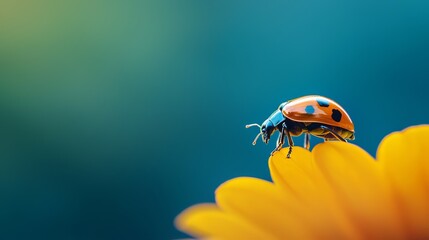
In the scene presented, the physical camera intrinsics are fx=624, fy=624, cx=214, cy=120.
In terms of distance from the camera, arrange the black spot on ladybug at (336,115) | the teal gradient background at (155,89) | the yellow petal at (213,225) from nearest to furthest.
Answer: the yellow petal at (213,225)
the black spot on ladybug at (336,115)
the teal gradient background at (155,89)

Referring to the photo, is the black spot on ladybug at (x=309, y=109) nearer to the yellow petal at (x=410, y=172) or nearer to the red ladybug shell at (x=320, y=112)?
the red ladybug shell at (x=320, y=112)

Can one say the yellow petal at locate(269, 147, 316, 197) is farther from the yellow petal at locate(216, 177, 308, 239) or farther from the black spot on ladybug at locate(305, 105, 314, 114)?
the black spot on ladybug at locate(305, 105, 314, 114)

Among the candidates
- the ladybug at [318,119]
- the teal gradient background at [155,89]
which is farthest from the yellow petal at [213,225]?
the teal gradient background at [155,89]

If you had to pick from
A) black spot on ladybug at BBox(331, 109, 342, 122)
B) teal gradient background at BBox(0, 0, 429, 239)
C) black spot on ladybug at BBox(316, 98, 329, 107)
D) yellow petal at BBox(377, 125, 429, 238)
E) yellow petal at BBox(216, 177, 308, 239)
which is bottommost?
yellow petal at BBox(216, 177, 308, 239)

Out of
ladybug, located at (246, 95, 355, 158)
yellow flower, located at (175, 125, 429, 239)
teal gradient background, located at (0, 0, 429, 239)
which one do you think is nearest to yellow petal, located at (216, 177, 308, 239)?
yellow flower, located at (175, 125, 429, 239)

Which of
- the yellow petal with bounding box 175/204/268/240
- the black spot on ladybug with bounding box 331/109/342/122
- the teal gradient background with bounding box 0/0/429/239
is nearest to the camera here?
the yellow petal with bounding box 175/204/268/240

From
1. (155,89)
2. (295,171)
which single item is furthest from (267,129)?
(155,89)

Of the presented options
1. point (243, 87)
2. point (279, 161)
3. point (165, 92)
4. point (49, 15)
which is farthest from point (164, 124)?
point (279, 161)
